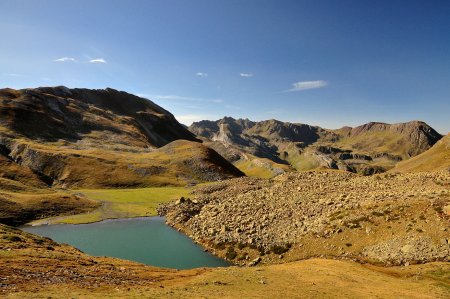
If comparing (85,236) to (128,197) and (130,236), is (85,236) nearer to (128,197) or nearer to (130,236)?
(130,236)

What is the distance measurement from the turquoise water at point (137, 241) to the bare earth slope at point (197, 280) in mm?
15885

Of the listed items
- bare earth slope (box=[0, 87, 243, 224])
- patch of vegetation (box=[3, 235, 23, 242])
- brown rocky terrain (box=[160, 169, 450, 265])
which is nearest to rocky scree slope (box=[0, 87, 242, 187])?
bare earth slope (box=[0, 87, 243, 224])

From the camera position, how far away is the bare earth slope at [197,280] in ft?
104

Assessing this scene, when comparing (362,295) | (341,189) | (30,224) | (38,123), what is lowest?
(30,224)

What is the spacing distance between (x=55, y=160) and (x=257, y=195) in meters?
96.9

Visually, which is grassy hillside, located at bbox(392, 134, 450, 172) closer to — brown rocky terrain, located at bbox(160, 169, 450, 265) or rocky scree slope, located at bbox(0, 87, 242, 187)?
brown rocky terrain, located at bbox(160, 169, 450, 265)

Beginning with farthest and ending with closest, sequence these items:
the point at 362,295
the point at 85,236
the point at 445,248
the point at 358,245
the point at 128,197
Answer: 1. the point at 128,197
2. the point at 85,236
3. the point at 358,245
4. the point at 445,248
5. the point at 362,295

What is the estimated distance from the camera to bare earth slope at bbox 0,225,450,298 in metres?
31.6

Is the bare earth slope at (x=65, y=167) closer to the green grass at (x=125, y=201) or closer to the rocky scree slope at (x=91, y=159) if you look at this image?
the rocky scree slope at (x=91, y=159)

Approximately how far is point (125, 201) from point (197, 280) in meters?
76.6

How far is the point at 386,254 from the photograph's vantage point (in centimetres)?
5484

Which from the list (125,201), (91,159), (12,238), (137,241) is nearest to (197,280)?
(12,238)

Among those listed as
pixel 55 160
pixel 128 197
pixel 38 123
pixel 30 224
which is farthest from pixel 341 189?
pixel 38 123

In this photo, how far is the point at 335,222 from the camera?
6675cm
